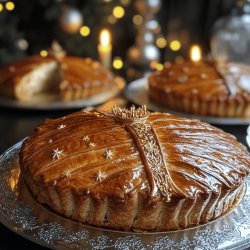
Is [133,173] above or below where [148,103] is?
above

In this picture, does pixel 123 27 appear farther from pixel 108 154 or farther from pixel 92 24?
pixel 108 154

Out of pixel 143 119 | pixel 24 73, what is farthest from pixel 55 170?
pixel 24 73

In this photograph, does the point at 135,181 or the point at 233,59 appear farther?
the point at 233,59

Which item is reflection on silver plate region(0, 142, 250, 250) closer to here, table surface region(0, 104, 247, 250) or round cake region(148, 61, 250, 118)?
table surface region(0, 104, 247, 250)

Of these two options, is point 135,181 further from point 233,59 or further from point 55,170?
point 233,59

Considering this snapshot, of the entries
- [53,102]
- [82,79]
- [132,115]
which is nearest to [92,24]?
[82,79]

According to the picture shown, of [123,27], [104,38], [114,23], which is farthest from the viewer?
[123,27]

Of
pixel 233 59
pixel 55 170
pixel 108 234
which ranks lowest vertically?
pixel 233 59
